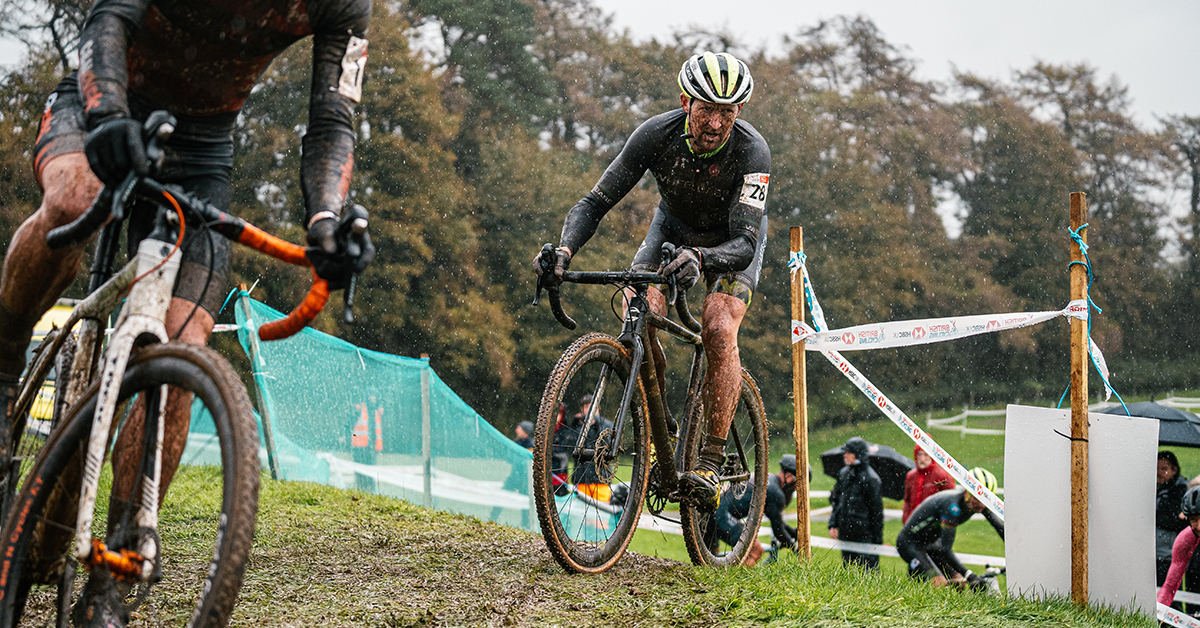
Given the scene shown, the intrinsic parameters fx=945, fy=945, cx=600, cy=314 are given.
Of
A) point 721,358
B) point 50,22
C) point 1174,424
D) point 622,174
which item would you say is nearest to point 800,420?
point 721,358

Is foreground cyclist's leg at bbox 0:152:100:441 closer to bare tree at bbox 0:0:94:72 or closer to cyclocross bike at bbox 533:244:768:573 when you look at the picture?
cyclocross bike at bbox 533:244:768:573

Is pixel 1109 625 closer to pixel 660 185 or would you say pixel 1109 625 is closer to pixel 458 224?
pixel 660 185

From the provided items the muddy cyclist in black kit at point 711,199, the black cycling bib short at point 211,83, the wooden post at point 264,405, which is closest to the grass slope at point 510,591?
the muddy cyclist in black kit at point 711,199

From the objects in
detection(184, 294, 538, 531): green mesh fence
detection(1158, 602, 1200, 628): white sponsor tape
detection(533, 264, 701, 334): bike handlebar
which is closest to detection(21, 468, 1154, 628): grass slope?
detection(1158, 602, 1200, 628): white sponsor tape

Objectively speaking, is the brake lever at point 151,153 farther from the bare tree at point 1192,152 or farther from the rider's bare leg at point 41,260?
the bare tree at point 1192,152

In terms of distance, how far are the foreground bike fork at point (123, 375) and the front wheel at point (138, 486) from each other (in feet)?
0.09

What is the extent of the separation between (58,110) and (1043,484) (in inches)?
188

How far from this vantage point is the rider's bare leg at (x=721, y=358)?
14.5 feet

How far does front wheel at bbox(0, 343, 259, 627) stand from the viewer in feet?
Result: 6.27

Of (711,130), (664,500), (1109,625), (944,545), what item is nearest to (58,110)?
(711,130)

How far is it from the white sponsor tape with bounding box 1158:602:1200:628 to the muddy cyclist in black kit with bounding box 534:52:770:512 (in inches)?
99.4

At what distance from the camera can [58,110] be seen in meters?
2.96

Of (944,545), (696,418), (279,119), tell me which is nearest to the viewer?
(696,418)

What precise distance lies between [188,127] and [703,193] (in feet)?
7.64
